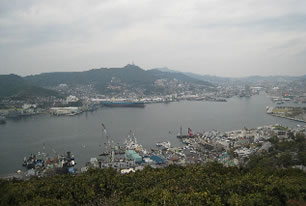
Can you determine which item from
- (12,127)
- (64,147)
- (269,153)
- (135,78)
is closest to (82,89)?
(135,78)

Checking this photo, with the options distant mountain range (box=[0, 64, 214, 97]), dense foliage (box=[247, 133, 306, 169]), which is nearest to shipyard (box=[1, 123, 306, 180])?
dense foliage (box=[247, 133, 306, 169])

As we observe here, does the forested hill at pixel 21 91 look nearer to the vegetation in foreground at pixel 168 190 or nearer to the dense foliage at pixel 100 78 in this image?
the dense foliage at pixel 100 78

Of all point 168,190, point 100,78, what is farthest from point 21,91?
point 168,190

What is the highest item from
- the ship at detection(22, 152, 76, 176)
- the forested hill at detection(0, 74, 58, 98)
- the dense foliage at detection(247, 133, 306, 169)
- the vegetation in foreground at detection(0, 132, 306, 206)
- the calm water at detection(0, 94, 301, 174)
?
the forested hill at detection(0, 74, 58, 98)

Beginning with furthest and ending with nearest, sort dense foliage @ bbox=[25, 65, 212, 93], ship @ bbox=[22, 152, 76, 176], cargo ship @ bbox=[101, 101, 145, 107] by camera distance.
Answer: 1. dense foliage @ bbox=[25, 65, 212, 93]
2. cargo ship @ bbox=[101, 101, 145, 107]
3. ship @ bbox=[22, 152, 76, 176]

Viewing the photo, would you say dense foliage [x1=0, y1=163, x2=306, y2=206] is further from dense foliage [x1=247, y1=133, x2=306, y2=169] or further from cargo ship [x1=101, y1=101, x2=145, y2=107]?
cargo ship [x1=101, y1=101, x2=145, y2=107]

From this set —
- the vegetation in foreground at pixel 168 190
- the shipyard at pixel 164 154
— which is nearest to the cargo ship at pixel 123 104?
the shipyard at pixel 164 154
